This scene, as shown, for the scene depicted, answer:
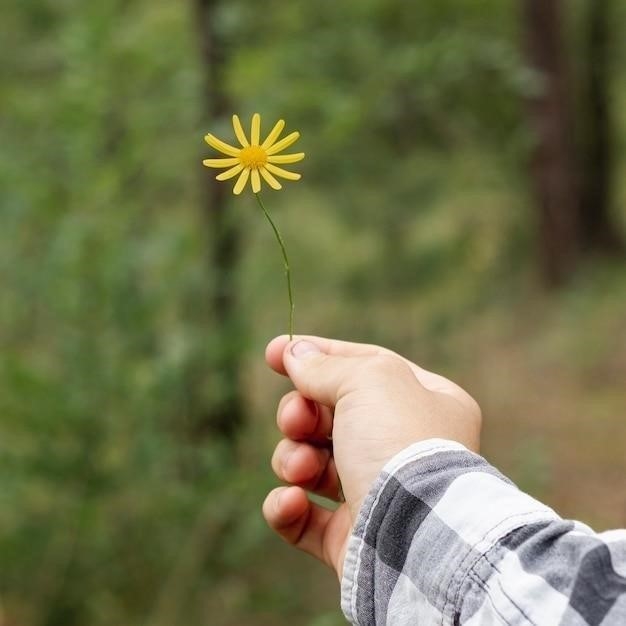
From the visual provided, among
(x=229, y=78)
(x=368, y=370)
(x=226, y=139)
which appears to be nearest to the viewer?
(x=368, y=370)

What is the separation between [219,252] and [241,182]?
284cm

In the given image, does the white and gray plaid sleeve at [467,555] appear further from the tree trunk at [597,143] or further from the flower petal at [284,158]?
the tree trunk at [597,143]

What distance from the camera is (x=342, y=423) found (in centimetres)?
122

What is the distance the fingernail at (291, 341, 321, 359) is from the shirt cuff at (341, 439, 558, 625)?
0.36m

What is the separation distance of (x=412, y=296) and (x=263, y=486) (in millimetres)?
4193

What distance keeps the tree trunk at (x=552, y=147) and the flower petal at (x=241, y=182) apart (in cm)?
714

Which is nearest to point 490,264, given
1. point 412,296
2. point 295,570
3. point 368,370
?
point 412,296

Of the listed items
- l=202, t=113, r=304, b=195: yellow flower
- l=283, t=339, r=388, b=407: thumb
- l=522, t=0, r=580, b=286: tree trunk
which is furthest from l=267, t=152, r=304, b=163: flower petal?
l=522, t=0, r=580, b=286: tree trunk

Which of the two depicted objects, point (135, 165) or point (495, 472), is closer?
point (495, 472)

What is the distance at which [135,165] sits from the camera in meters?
3.31

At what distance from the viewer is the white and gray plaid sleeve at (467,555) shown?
87 centimetres

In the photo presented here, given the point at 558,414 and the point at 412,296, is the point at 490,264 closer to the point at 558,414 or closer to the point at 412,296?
the point at 412,296

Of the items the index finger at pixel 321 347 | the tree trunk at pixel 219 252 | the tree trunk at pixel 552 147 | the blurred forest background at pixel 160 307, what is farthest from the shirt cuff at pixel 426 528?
the tree trunk at pixel 552 147

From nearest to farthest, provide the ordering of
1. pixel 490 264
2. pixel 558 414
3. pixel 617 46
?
pixel 558 414
pixel 490 264
pixel 617 46
